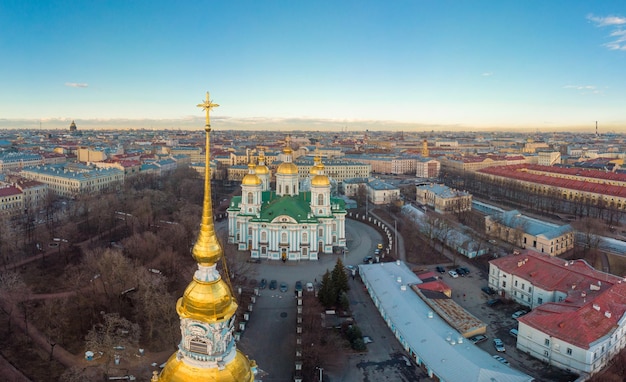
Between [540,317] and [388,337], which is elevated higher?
[540,317]

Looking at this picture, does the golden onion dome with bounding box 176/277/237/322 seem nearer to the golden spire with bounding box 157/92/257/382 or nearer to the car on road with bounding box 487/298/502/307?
the golden spire with bounding box 157/92/257/382

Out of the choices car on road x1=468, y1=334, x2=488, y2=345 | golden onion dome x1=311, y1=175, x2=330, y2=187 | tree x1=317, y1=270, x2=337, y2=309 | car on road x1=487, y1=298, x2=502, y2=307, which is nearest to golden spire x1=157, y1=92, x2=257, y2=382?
car on road x1=468, y1=334, x2=488, y2=345

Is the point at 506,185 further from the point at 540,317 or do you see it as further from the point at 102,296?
the point at 102,296

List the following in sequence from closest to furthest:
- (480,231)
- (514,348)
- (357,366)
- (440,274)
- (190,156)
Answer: (357,366) < (514,348) < (440,274) < (480,231) < (190,156)

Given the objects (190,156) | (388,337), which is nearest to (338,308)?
(388,337)

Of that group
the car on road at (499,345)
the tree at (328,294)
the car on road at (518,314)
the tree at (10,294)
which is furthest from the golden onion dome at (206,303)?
the car on road at (518,314)

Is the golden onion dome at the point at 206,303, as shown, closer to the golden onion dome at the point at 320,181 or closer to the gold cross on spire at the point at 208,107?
the gold cross on spire at the point at 208,107
